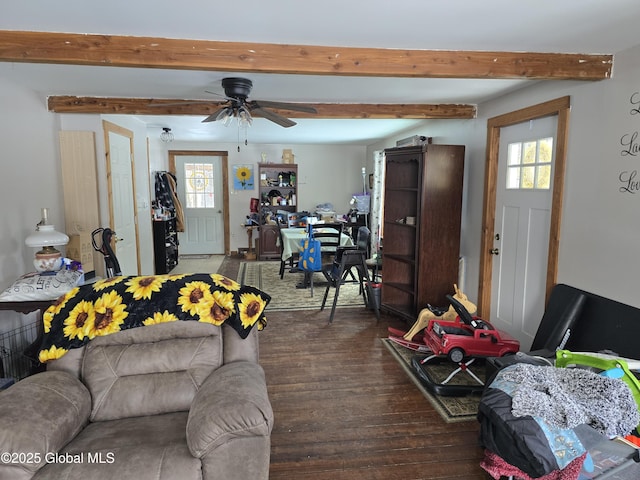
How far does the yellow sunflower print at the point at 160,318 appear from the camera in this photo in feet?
6.29

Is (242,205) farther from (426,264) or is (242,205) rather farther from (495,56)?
(495,56)

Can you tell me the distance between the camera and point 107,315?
192cm

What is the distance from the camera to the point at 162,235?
238 inches

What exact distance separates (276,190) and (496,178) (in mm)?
4858

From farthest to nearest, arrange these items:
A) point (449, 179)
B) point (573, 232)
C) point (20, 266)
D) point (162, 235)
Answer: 1. point (162, 235)
2. point (449, 179)
3. point (20, 266)
4. point (573, 232)

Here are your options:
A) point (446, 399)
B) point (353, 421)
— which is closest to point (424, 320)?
point (446, 399)

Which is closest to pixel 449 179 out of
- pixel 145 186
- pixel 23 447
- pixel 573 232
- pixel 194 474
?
pixel 573 232

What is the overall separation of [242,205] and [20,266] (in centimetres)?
481

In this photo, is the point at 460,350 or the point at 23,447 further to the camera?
the point at 460,350

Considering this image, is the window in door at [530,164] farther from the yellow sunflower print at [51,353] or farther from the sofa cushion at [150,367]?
the yellow sunflower print at [51,353]

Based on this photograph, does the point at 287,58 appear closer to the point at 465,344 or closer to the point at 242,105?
the point at 242,105

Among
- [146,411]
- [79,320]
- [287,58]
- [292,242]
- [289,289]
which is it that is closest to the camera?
[146,411]

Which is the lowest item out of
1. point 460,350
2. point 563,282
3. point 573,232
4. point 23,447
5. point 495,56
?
point 460,350

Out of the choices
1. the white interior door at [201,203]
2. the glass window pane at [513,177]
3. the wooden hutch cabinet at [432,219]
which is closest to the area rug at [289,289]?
the wooden hutch cabinet at [432,219]
